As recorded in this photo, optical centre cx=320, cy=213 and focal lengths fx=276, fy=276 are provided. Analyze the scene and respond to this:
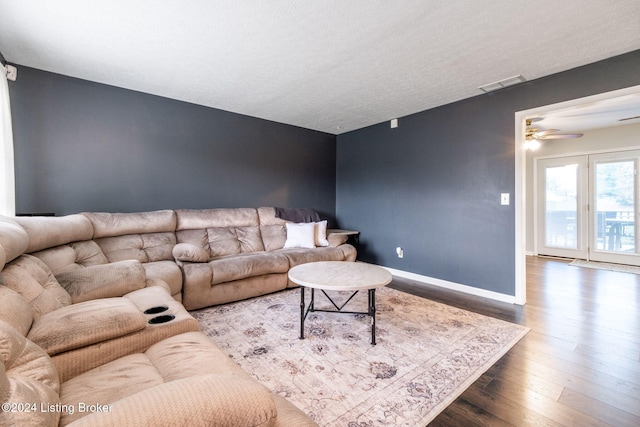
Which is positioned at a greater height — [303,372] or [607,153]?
[607,153]

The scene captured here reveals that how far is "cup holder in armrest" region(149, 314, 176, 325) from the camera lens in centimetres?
144

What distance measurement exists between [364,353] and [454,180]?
2594 millimetres

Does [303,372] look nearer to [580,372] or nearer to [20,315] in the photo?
[20,315]

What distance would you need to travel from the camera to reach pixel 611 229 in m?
4.93

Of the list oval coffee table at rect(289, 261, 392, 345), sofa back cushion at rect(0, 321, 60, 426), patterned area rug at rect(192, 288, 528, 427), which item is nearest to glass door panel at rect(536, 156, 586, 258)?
patterned area rug at rect(192, 288, 528, 427)

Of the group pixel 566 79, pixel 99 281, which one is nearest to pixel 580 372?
pixel 566 79

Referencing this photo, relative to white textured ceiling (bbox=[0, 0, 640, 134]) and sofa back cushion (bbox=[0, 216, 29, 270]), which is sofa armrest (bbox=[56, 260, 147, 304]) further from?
white textured ceiling (bbox=[0, 0, 640, 134])

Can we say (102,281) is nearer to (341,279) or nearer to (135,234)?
(135,234)

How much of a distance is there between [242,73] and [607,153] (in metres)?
6.32

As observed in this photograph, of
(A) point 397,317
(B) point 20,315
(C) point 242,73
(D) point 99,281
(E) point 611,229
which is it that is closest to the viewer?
(B) point 20,315

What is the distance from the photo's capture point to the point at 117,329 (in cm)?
122

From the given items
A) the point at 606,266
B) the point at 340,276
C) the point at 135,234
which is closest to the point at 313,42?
the point at 340,276

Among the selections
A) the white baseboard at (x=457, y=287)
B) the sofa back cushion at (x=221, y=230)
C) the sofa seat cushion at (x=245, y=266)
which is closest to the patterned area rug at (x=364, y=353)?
the sofa seat cushion at (x=245, y=266)

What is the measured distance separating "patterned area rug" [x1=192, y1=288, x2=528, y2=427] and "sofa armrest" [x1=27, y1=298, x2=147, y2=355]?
853 millimetres
